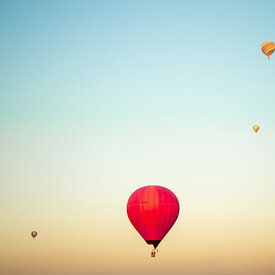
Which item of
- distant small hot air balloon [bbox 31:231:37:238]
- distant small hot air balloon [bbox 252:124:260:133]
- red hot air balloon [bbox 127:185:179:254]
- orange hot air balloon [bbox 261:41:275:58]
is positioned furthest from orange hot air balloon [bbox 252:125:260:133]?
distant small hot air balloon [bbox 31:231:37:238]

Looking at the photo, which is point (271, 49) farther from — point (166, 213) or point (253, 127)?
point (166, 213)

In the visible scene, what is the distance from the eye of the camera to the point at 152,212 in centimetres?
4553

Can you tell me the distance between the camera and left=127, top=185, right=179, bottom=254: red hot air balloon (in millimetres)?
45688

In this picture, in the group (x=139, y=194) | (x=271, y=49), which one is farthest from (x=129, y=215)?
(x=271, y=49)

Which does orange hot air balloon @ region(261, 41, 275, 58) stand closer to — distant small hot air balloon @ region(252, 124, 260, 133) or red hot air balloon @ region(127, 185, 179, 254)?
distant small hot air balloon @ region(252, 124, 260, 133)

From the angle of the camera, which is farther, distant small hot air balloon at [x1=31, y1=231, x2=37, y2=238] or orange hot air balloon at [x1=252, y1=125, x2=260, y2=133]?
distant small hot air balloon at [x1=31, y1=231, x2=37, y2=238]

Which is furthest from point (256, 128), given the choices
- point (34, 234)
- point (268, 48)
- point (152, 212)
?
point (34, 234)

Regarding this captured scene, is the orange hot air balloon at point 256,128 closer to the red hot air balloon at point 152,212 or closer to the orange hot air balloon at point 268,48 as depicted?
the orange hot air balloon at point 268,48

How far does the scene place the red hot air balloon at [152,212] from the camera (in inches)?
1799

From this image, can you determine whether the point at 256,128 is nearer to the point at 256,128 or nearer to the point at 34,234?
the point at 256,128

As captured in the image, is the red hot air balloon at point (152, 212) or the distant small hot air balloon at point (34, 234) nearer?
the red hot air balloon at point (152, 212)

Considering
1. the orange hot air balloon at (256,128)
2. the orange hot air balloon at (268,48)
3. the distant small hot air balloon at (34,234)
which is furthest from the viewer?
the distant small hot air balloon at (34,234)

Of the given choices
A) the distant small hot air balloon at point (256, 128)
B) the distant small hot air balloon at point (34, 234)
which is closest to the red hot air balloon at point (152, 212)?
the distant small hot air balloon at point (256, 128)

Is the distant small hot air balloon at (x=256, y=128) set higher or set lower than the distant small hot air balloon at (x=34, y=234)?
higher
